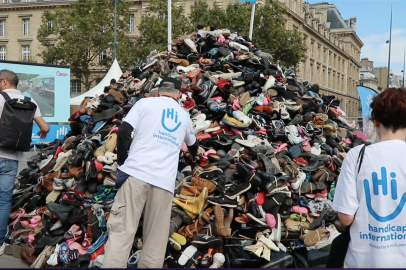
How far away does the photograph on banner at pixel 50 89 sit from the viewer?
17.2 meters

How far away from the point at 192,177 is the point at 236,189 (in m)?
0.57

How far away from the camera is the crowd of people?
12.7ft

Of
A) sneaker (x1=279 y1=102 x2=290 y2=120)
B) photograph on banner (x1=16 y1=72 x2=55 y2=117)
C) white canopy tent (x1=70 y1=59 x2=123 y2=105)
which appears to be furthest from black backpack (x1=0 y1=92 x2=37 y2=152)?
white canopy tent (x1=70 y1=59 x2=123 y2=105)

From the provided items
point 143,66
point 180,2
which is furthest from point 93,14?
point 143,66

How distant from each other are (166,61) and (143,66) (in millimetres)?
594

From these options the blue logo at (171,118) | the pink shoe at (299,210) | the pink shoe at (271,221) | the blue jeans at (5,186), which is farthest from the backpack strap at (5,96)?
the pink shoe at (299,210)

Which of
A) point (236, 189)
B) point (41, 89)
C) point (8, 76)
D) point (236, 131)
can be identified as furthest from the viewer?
point (41, 89)

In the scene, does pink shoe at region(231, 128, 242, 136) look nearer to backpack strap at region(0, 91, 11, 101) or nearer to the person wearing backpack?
the person wearing backpack

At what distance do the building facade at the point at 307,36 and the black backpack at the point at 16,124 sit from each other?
42760 mm

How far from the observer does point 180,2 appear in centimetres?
5659

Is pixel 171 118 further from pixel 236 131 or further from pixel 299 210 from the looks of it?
pixel 236 131

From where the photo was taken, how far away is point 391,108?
2463mm

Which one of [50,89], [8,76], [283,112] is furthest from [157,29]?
[8,76]

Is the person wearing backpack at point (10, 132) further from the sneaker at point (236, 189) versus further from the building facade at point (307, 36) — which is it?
the building facade at point (307, 36)
